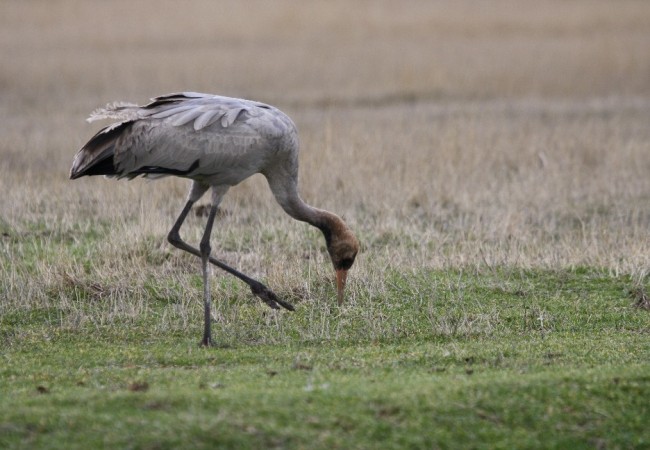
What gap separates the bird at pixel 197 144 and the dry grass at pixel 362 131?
39.6 inches

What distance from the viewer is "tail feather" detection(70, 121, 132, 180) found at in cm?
767

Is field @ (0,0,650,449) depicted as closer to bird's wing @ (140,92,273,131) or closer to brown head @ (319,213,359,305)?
brown head @ (319,213,359,305)

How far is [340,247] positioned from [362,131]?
8293 mm

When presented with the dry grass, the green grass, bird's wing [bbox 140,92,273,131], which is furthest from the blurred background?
bird's wing [bbox 140,92,273,131]

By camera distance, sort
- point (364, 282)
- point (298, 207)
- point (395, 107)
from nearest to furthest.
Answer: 1. point (298, 207)
2. point (364, 282)
3. point (395, 107)

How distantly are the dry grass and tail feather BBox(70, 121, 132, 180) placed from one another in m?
1.05

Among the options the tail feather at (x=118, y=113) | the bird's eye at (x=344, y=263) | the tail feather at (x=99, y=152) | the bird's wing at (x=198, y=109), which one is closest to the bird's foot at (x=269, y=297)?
the bird's eye at (x=344, y=263)

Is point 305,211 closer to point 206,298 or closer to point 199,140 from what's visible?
point 199,140

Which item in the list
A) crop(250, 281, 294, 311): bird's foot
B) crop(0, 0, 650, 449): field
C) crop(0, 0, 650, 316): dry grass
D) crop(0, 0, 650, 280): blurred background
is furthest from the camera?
crop(0, 0, 650, 280): blurred background

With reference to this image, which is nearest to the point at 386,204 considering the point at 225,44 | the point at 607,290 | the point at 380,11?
the point at 607,290

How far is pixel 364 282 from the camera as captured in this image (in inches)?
333

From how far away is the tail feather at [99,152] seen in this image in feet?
25.2

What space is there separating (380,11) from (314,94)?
1036 cm

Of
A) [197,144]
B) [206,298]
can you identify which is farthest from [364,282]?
[197,144]
